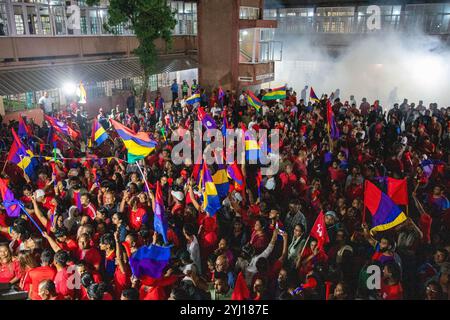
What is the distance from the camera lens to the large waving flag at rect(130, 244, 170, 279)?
14.7ft

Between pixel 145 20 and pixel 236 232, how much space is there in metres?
12.6

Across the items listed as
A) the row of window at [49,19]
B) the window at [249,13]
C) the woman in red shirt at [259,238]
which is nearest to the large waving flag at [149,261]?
the woman in red shirt at [259,238]

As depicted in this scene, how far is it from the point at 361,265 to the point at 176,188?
3465 mm

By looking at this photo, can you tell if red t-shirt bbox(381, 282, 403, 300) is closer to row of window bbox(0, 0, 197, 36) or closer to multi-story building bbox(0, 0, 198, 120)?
multi-story building bbox(0, 0, 198, 120)

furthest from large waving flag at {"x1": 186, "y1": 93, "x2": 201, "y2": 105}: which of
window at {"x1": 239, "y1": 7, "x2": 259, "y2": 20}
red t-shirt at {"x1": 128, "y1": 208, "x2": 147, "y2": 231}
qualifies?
red t-shirt at {"x1": 128, "y1": 208, "x2": 147, "y2": 231}

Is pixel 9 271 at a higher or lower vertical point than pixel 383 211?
lower

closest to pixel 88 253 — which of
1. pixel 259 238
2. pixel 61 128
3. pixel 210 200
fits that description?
pixel 210 200

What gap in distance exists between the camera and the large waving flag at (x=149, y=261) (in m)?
4.49

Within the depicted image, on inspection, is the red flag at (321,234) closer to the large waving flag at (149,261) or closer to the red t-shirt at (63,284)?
the large waving flag at (149,261)

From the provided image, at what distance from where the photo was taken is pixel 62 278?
4754mm

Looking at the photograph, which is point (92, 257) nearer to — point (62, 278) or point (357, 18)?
point (62, 278)

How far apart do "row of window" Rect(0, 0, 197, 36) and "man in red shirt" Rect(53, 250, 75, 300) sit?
42.3ft

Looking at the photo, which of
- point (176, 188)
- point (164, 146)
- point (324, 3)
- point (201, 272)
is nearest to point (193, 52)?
point (324, 3)

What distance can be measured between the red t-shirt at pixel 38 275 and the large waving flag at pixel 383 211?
4.43m
